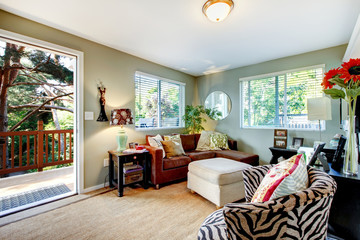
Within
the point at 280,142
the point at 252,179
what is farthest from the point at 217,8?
the point at 280,142

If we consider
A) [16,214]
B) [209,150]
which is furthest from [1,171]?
[209,150]

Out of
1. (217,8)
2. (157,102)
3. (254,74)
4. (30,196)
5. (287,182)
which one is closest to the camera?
(287,182)

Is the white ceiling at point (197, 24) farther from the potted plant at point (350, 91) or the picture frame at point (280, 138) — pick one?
the picture frame at point (280, 138)

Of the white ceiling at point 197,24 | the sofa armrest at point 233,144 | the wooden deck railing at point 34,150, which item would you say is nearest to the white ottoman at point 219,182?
the sofa armrest at point 233,144

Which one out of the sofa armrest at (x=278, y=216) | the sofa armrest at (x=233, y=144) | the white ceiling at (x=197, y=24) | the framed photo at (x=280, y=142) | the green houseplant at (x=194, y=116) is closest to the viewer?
the sofa armrest at (x=278, y=216)

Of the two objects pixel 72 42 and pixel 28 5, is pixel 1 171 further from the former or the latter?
pixel 28 5

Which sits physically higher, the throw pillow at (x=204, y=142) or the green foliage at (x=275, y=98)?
the green foliage at (x=275, y=98)

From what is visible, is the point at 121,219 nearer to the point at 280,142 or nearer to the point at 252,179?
the point at 252,179

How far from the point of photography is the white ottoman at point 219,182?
2.05 metres

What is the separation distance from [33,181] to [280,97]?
515 centimetres

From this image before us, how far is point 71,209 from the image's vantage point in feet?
6.77

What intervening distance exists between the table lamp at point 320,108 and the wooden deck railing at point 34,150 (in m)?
5.10

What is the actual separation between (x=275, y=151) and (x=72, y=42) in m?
3.94

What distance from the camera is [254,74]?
3730 millimetres
